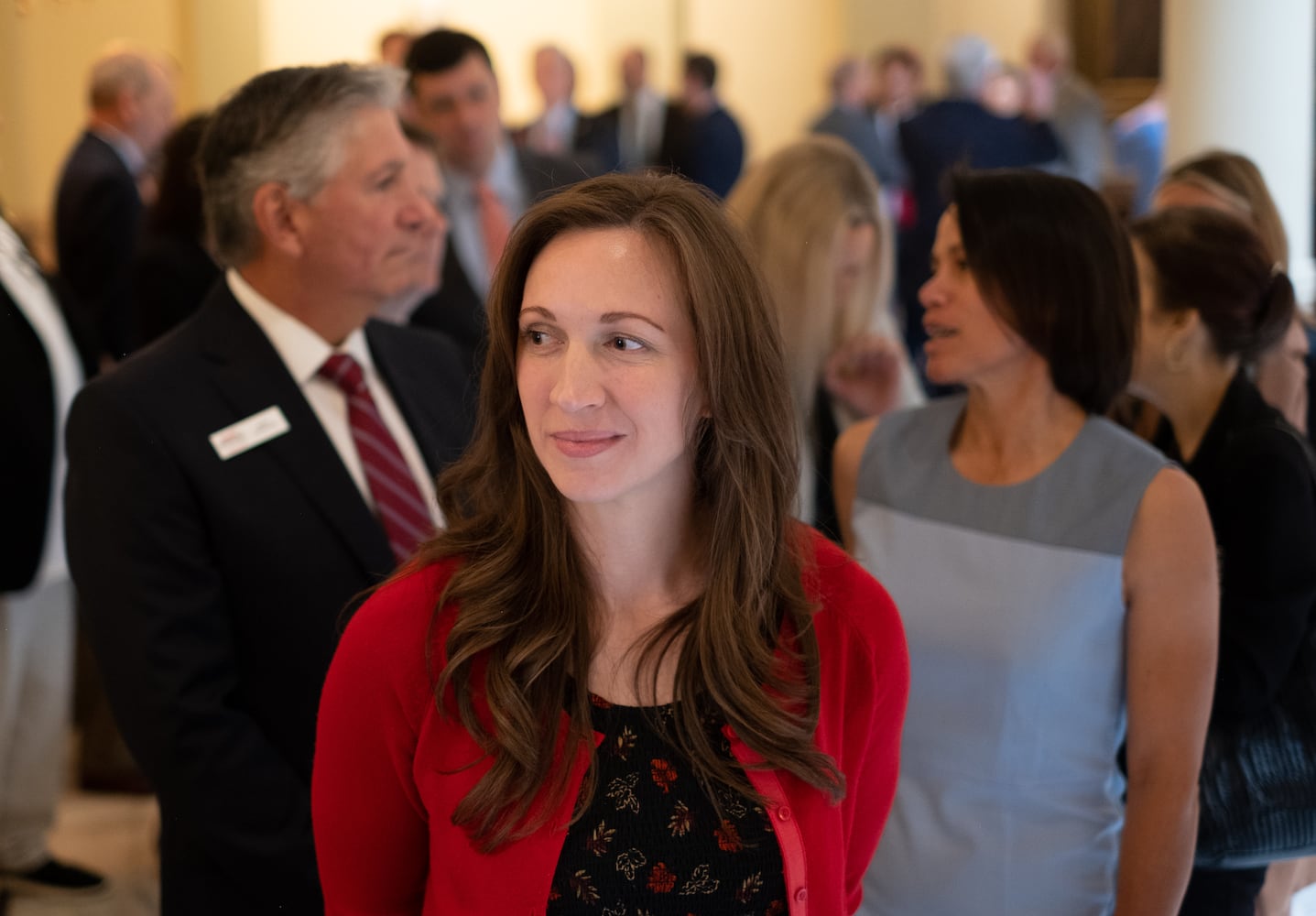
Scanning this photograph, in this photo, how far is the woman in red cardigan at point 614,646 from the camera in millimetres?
1421

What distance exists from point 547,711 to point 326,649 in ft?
2.12

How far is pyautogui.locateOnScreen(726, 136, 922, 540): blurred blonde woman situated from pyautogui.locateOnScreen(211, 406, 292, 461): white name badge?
1343 mm

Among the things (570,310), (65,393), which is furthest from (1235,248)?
(65,393)

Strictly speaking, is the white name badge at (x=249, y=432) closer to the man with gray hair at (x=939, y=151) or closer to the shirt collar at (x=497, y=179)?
the shirt collar at (x=497, y=179)

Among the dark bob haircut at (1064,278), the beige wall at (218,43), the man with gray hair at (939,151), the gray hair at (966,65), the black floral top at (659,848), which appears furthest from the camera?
the beige wall at (218,43)

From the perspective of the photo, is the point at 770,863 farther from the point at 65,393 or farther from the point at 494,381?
the point at 65,393

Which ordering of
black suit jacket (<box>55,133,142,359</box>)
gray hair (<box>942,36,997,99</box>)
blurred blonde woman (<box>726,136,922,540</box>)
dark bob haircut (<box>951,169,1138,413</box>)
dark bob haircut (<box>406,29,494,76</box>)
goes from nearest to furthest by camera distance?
dark bob haircut (<box>951,169,1138,413</box>)
blurred blonde woman (<box>726,136,922,540</box>)
dark bob haircut (<box>406,29,494,76</box>)
black suit jacket (<box>55,133,142,359</box>)
gray hair (<box>942,36,997,99</box>)

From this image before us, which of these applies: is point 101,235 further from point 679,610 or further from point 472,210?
point 679,610

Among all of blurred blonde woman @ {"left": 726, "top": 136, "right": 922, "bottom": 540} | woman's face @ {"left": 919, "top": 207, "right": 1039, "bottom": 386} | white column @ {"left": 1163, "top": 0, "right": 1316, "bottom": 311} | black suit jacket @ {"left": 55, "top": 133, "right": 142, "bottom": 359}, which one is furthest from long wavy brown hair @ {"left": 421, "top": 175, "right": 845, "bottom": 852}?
white column @ {"left": 1163, "top": 0, "right": 1316, "bottom": 311}

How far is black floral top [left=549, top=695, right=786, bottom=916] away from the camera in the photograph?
1406mm

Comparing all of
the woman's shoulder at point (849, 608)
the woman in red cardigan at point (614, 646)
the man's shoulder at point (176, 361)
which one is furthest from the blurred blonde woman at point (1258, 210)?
the man's shoulder at point (176, 361)

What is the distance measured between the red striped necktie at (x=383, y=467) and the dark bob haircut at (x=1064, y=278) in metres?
0.96

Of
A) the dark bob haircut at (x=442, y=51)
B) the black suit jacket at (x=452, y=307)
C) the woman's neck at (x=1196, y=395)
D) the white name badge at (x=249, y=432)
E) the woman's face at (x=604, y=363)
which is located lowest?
the black suit jacket at (x=452, y=307)

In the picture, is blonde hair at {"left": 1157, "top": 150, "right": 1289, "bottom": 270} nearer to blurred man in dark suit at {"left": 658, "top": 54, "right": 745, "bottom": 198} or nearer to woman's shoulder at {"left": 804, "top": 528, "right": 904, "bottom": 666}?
woman's shoulder at {"left": 804, "top": 528, "right": 904, "bottom": 666}
